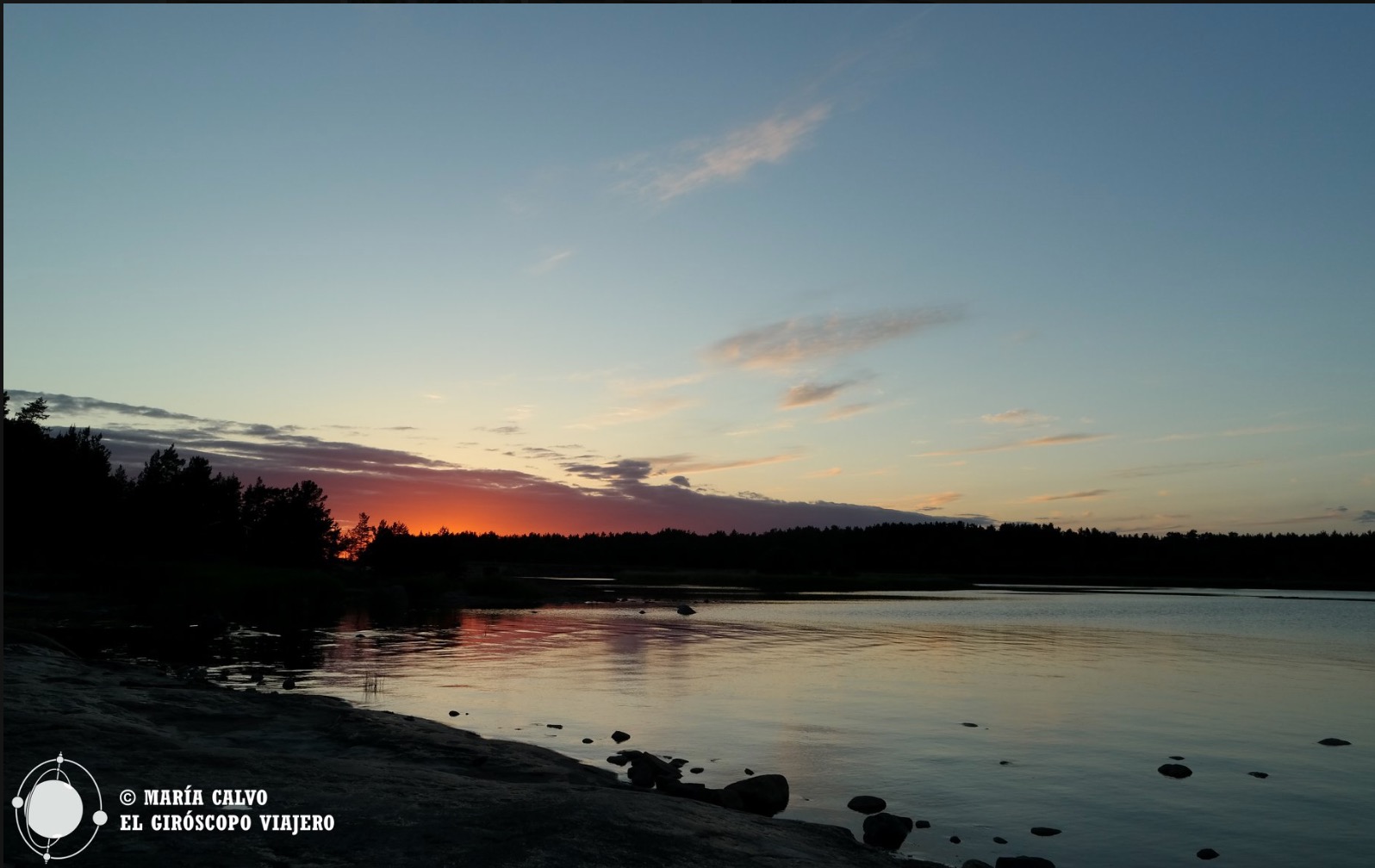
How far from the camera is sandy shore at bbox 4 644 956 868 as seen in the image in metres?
A: 14.3

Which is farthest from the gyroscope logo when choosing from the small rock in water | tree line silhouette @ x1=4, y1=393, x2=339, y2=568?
tree line silhouette @ x1=4, y1=393, x2=339, y2=568

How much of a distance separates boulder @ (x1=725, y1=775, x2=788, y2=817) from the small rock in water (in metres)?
1.78

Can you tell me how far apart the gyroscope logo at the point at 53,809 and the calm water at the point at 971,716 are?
44.1 ft

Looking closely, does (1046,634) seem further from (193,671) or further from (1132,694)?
(193,671)

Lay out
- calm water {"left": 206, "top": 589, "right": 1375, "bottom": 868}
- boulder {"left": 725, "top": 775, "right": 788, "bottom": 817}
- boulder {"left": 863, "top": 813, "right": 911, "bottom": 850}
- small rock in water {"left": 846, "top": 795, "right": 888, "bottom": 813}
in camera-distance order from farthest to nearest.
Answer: small rock in water {"left": 846, "top": 795, "right": 888, "bottom": 813} < calm water {"left": 206, "top": 589, "right": 1375, "bottom": 868} < boulder {"left": 725, "top": 775, "right": 788, "bottom": 817} < boulder {"left": 863, "top": 813, "right": 911, "bottom": 850}

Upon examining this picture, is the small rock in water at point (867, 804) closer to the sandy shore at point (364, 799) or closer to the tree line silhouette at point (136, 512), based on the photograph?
the sandy shore at point (364, 799)

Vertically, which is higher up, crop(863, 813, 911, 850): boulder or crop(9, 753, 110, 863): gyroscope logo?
crop(9, 753, 110, 863): gyroscope logo

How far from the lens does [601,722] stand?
33.3m

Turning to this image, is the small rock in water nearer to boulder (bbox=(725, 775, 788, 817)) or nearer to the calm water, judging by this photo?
the calm water

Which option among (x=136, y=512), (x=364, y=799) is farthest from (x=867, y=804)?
(x=136, y=512)

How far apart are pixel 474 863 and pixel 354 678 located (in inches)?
1234

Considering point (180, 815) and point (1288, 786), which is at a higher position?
point (180, 815)

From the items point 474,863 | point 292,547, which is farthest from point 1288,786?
point 292,547

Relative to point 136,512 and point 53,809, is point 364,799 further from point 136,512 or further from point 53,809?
point 136,512
